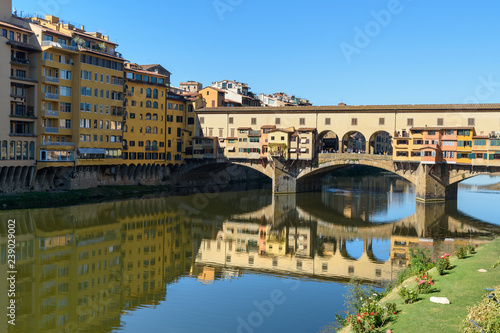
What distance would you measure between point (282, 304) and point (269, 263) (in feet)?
29.6

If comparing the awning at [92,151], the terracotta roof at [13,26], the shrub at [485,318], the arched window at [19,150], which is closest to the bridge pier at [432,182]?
the awning at [92,151]

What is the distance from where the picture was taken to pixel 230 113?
71812mm

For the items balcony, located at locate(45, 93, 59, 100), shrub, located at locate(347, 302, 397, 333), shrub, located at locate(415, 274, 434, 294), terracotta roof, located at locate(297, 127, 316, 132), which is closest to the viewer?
shrub, located at locate(347, 302, 397, 333)

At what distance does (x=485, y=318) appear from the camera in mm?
11375

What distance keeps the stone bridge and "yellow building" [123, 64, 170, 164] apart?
7392mm

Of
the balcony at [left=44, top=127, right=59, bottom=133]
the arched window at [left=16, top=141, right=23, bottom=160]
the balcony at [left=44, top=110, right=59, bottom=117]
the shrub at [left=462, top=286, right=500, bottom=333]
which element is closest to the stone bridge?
the balcony at [left=44, top=127, right=59, bottom=133]

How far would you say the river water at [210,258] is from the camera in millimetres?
20438

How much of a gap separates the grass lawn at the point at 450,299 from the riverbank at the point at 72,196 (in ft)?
121

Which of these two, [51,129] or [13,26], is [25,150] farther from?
[13,26]

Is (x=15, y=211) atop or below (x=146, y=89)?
below

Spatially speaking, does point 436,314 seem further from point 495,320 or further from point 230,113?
point 230,113

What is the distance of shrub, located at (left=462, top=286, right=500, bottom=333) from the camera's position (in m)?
11.0

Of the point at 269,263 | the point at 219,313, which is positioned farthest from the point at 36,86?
the point at 219,313

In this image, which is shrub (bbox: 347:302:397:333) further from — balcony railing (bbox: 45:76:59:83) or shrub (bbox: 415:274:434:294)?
balcony railing (bbox: 45:76:59:83)
